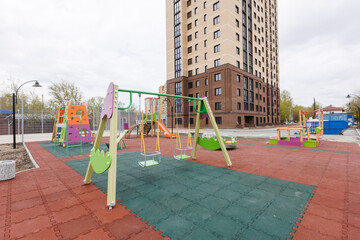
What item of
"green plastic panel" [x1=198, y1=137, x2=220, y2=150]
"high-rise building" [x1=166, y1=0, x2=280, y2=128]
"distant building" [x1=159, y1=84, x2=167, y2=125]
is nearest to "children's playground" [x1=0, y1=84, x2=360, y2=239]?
"green plastic panel" [x1=198, y1=137, x2=220, y2=150]

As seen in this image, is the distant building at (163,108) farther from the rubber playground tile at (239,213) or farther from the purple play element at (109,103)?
the rubber playground tile at (239,213)

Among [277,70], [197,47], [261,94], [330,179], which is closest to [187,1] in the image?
[197,47]

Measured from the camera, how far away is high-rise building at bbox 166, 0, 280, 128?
32.1 m

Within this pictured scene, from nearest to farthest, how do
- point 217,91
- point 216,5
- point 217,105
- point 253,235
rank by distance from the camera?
point 253,235
point 216,5
point 217,105
point 217,91

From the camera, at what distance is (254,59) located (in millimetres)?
39312

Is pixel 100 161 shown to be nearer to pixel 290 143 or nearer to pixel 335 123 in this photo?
pixel 290 143

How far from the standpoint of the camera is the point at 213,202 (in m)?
3.20

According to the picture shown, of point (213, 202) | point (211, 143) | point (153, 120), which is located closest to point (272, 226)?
point (213, 202)

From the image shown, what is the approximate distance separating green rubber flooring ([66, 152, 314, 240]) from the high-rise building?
23.8m

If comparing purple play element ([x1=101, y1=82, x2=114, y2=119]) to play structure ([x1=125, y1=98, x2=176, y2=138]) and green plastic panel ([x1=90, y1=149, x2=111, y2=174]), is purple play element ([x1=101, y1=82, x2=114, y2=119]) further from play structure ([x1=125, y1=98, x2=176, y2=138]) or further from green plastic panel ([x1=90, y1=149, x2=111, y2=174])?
play structure ([x1=125, y1=98, x2=176, y2=138])

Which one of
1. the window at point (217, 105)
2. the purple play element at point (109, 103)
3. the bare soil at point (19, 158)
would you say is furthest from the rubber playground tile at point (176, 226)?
the window at point (217, 105)

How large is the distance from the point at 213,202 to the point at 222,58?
1295 inches

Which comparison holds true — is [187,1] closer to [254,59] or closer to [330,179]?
[254,59]

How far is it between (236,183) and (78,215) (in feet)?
11.5
